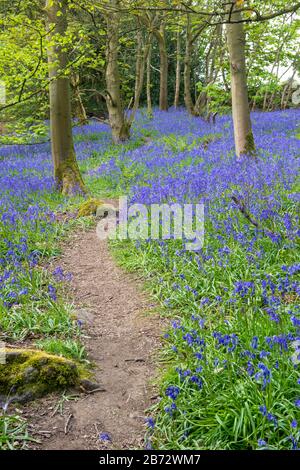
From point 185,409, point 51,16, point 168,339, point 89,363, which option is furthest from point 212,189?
point 51,16

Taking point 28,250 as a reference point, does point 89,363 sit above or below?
below

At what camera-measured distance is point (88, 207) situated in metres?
8.91

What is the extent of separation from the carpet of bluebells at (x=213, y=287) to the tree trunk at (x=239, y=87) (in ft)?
1.61

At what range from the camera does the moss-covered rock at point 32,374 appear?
3.54 m

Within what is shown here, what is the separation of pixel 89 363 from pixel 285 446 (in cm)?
193

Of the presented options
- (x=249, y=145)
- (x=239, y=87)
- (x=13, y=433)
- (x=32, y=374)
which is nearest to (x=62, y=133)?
(x=239, y=87)

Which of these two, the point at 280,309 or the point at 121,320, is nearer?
the point at 280,309

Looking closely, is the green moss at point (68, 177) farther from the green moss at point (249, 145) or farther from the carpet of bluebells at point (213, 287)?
the green moss at point (249, 145)

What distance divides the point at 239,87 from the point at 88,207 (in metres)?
4.03

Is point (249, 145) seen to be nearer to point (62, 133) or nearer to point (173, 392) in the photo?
point (62, 133)

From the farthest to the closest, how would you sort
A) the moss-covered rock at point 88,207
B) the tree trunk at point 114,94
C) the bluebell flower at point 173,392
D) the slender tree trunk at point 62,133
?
the tree trunk at point 114,94
the slender tree trunk at point 62,133
the moss-covered rock at point 88,207
the bluebell flower at point 173,392

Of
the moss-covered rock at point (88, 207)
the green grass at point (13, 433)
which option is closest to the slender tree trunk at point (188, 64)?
the moss-covered rock at point (88, 207)
